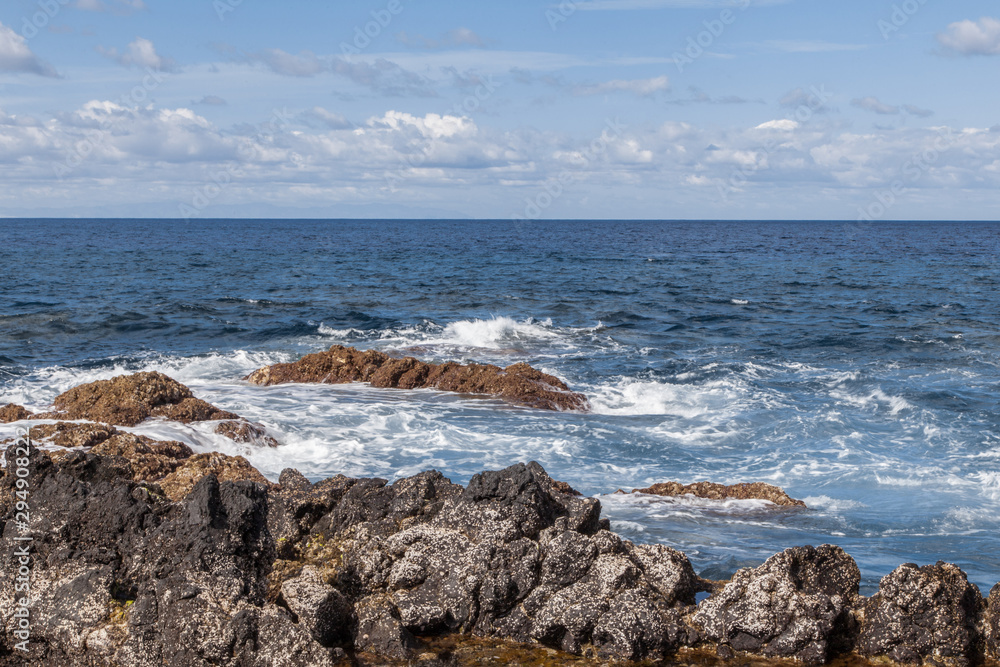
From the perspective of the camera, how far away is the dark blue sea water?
38.7 ft

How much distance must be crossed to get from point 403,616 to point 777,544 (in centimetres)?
536

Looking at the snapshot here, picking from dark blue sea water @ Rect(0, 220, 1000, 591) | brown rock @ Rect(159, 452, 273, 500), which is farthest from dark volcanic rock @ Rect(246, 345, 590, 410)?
brown rock @ Rect(159, 452, 273, 500)

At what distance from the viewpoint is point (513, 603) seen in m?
7.19

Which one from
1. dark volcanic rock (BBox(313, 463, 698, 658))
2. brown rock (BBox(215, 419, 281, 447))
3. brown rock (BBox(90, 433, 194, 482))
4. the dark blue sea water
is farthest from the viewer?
brown rock (BBox(215, 419, 281, 447))

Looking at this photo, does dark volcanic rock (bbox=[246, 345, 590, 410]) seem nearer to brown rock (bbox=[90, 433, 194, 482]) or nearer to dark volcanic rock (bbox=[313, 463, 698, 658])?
brown rock (bbox=[90, 433, 194, 482])

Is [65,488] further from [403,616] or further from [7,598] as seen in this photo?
[403,616]

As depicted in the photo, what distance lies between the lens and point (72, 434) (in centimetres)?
1220

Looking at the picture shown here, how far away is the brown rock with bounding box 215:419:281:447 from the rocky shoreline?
638 centimetres

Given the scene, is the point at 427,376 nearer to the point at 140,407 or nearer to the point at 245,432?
the point at 245,432

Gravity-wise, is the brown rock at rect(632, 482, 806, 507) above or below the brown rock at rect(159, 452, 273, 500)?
below

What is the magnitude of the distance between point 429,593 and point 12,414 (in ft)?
35.7

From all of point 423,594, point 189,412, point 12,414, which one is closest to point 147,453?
point 189,412

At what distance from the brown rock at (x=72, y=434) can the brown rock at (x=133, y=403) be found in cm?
208

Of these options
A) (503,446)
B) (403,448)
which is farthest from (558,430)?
(403,448)
